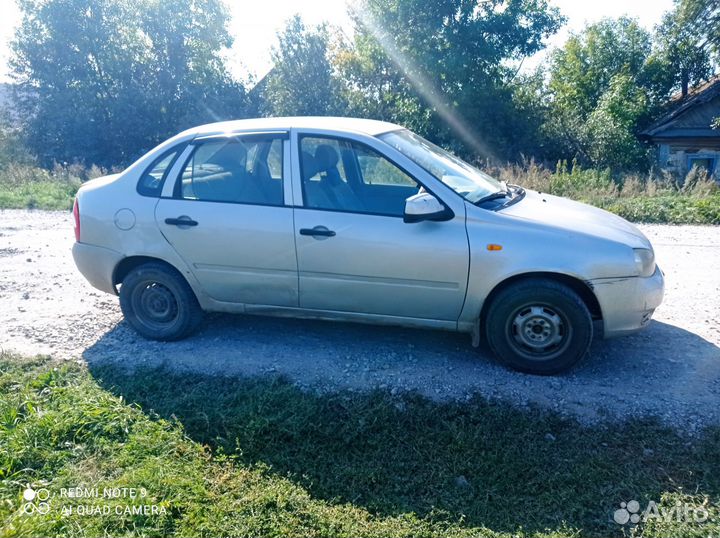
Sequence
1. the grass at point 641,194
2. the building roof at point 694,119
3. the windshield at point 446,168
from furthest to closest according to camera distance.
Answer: the building roof at point 694,119 < the grass at point 641,194 < the windshield at point 446,168

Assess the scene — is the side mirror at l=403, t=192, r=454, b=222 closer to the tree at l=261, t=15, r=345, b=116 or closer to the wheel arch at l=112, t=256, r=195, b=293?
the wheel arch at l=112, t=256, r=195, b=293

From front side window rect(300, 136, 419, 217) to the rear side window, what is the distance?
1.16 m

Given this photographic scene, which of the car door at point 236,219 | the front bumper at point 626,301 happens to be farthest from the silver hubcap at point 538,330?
the car door at point 236,219

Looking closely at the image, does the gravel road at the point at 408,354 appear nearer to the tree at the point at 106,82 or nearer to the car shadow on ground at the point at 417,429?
the car shadow on ground at the point at 417,429

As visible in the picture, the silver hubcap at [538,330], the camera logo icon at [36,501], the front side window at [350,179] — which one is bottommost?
the camera logo icon at [36,501]

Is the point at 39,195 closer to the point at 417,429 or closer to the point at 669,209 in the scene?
the point at 417,429

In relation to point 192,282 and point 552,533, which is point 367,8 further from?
point 552,533

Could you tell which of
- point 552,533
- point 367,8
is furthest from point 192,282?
point 367,8

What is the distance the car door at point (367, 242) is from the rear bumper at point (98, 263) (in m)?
1.74

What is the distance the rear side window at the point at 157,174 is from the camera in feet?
15.9

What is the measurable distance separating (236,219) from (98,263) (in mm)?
1414

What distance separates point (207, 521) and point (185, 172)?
292 cm

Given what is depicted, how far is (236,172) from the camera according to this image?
4.75 metres

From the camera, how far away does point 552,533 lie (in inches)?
113
